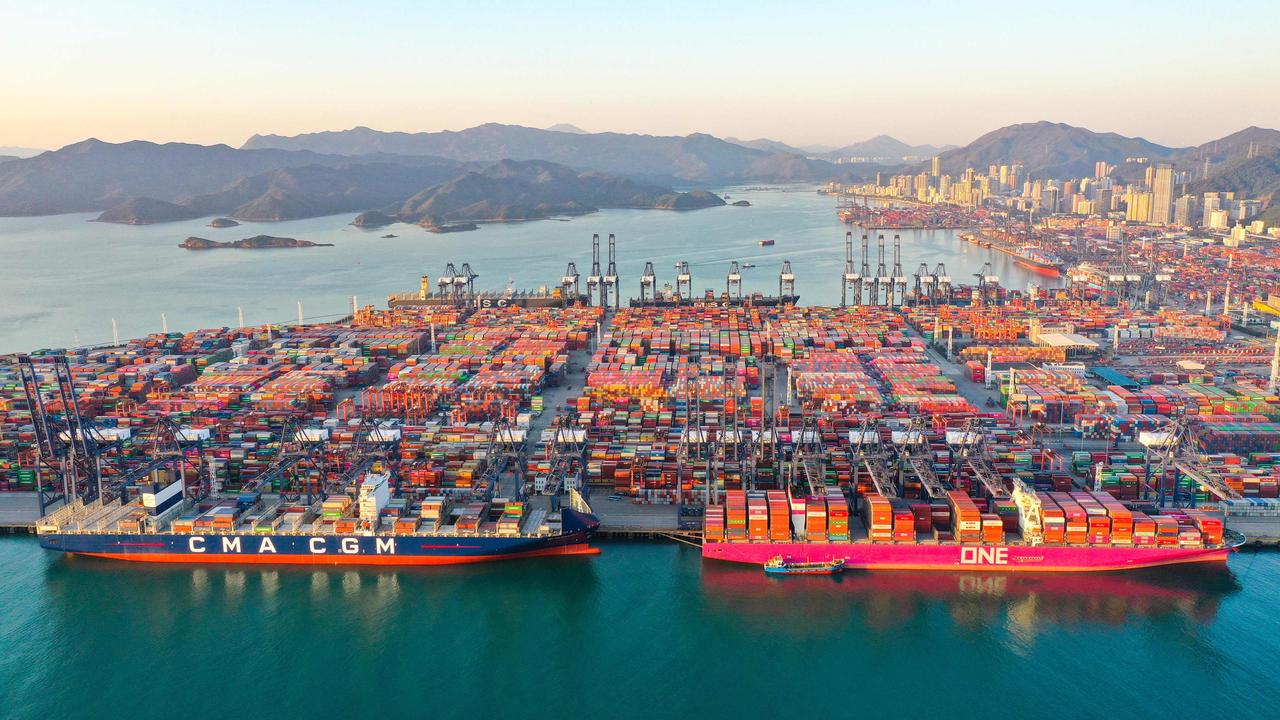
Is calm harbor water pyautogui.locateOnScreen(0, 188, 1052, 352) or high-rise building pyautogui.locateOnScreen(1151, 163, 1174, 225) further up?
high-rise building pyautogui.locateOnScreen(1151, 163, 1174, 225)

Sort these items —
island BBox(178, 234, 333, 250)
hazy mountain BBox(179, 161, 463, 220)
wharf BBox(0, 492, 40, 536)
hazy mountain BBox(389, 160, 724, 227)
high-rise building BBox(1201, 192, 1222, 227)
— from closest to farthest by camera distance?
wharf BBox(0, 492, 40, 536), island BBox(178, 234, 333, 250), high-rise building BBox(1201, 192, 1222, 227), hazy mountain BBox(389, 160, 724, 227), hazy mountain BBox(179, 161, 463, 220)

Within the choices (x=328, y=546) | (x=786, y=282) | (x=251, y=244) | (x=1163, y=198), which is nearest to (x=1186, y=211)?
(x=1163, y=198)

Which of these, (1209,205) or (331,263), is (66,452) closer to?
(331,263)

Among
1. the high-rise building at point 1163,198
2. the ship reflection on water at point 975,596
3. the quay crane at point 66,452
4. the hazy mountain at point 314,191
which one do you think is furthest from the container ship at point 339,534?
the hazy mountain at point 314,191

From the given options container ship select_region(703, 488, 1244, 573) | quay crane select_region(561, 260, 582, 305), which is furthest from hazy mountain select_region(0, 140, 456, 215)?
container ship select_region(703, 488, 1244, 573)

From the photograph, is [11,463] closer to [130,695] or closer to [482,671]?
Answer: [130,695]

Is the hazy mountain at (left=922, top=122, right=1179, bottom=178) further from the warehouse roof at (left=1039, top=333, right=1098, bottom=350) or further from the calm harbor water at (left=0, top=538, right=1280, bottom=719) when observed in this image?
the calm harbor water at (left=0, top=538, right=1280, bottom=719)
